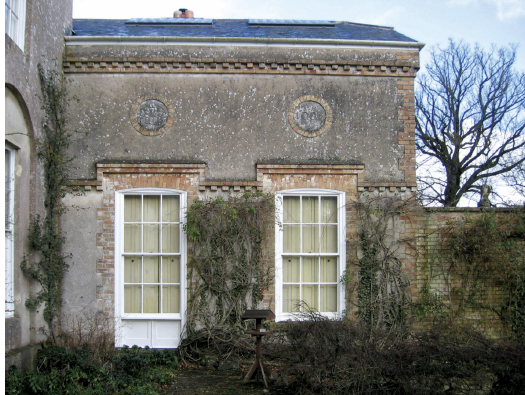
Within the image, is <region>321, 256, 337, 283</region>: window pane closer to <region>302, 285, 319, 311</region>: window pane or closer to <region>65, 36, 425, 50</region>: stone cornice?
<region>302, 285, 319, 311</region>: window pane

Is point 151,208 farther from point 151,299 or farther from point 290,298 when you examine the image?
point 290,298

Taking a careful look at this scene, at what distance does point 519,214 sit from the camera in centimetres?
927

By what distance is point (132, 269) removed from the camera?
30.1ft

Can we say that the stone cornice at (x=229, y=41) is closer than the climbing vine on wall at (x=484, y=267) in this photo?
No

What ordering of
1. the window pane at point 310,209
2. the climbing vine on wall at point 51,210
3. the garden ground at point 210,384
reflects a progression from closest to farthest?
the garden ground at point 210,384
the climbing vine on wall at point 51,210
the window pane at point 310,209

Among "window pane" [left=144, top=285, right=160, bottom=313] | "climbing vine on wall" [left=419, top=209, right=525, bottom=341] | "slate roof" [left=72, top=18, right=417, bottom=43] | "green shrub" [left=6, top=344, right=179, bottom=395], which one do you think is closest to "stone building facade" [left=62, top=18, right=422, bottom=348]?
"window pane" [left=144, top=285, right=160, bottom=313]

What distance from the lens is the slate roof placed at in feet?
32.5

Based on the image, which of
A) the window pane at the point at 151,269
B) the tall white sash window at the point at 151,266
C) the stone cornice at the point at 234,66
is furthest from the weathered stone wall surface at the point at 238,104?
the window pane at the point at 151,269

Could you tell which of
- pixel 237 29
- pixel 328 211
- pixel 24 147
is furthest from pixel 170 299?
pixel 237 29

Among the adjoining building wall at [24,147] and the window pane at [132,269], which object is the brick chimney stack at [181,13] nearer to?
the adjoining building wall at [24,147]

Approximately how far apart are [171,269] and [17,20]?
15.1 feet

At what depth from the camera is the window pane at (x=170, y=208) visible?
363 inches

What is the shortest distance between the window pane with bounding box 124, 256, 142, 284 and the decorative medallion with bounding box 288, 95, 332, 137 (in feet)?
11.9

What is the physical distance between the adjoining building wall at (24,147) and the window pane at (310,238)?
4.44m
